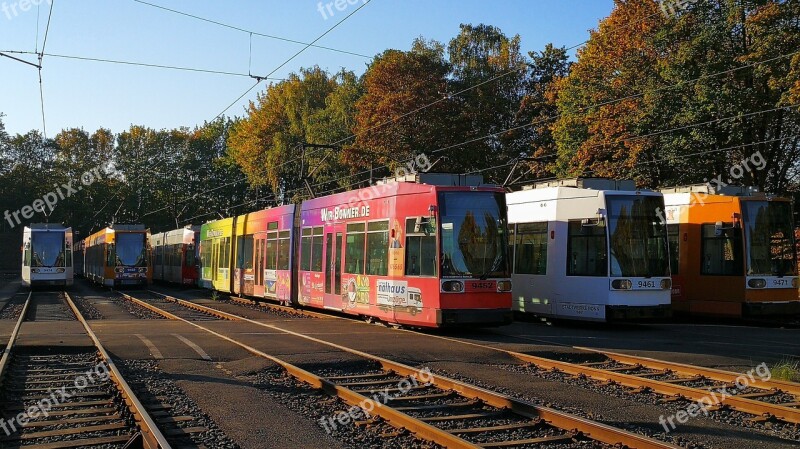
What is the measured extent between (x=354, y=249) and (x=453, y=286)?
4184mm

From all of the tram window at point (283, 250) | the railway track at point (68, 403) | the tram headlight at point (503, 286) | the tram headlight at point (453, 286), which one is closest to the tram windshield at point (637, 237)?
the tram headlight at point (503, 286)

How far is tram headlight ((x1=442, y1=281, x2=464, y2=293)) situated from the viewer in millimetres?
15391

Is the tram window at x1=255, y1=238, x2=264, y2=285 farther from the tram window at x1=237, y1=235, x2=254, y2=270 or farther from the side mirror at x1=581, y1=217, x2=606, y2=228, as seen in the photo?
the side mirror at x1=581, y1=217, x2=606, y2=228

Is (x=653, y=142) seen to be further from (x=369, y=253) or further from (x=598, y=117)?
(x=369, y=253)

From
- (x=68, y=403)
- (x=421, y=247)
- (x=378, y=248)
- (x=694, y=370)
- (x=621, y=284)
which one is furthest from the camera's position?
(x=378, y=248)

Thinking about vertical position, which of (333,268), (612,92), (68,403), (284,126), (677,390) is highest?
(284,126)

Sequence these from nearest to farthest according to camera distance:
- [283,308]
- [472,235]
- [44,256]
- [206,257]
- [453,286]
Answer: [453,286]
[472,235]
[283,308]
[206,257]
[44,256]

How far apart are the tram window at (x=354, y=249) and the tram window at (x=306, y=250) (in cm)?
310

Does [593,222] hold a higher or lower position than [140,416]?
higher

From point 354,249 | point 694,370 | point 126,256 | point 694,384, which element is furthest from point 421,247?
point 126,256

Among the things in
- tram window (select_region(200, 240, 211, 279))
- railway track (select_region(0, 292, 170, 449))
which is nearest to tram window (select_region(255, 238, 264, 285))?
tram window (select_region(200, 240, 211, 279))

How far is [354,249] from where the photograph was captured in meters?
19.0

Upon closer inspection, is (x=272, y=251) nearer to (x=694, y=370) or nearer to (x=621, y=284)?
(x=621, y=284)

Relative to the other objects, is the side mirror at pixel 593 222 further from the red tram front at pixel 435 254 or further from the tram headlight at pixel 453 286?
the tram headlight at pixel 453 286
